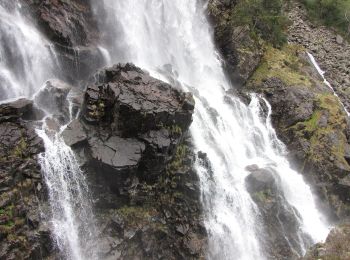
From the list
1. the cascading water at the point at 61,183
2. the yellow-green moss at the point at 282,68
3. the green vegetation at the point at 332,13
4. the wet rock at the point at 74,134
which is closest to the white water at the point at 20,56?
the cascading water at the point at 61,183

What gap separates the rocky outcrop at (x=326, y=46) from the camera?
3193cm

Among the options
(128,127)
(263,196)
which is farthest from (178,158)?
(263,196)

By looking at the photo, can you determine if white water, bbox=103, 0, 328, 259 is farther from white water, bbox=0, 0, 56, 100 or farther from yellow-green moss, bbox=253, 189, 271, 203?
white water, bbox=0, 0, 56, 100

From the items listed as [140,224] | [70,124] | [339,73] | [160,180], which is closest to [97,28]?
[70,124]

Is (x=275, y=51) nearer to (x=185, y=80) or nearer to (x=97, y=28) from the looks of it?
(x=185, y=80)

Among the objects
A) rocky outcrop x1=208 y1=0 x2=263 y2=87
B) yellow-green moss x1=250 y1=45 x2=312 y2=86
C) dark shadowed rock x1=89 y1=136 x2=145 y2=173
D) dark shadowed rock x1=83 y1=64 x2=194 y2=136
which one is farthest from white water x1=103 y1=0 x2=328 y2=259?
dark shadowed rock x1=89 y1=136 x2=145 y2=173

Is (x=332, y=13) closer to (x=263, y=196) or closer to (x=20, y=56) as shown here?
(x=263, y=196)

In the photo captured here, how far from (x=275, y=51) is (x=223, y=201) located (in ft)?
53.6

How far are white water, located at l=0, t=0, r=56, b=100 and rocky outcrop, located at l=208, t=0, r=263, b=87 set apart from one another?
1350cm

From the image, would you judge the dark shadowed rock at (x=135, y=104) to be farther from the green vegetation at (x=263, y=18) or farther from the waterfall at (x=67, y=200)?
the green vegetation at (x=263, y=18)

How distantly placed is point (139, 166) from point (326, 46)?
85.2ft

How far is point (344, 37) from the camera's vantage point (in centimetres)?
3803

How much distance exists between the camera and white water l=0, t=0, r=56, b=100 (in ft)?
57.9

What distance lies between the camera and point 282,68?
28.9 m
